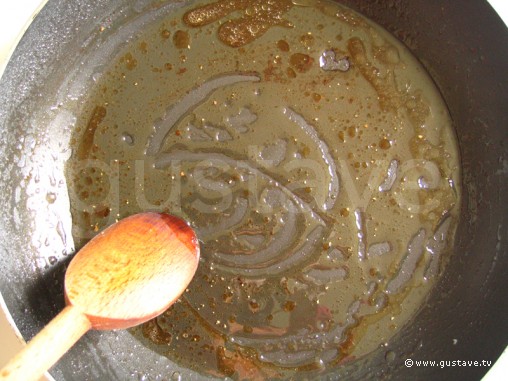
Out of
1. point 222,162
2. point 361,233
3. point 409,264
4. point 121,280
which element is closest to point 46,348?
point 121,280

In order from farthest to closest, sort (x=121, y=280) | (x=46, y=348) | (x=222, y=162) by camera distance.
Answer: (x=222, y=162) → (x=121, y=280) → (x=46, y=348)

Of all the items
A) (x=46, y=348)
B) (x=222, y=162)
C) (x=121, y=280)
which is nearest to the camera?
(x=46, y=348)

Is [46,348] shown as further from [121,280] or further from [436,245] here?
[436,245]

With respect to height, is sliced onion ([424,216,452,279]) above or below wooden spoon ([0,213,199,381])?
above

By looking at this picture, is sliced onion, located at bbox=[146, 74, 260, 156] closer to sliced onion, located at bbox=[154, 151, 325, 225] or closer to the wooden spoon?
sliced onion, located at bbox=[154, 151, 325, 225]

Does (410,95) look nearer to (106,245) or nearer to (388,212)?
(388,212)

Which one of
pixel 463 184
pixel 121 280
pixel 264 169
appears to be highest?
pixel 463 184

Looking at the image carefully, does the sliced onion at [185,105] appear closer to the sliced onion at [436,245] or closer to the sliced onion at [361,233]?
the sliced onion at [361,233]

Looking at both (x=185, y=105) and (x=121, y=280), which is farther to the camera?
(x=185, y=105)

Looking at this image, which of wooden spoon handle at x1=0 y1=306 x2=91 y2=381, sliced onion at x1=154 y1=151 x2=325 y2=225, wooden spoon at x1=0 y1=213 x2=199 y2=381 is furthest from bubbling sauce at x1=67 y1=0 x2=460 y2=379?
wooden spoon handle at x1=0 y1=306 x2=91 y2=381
